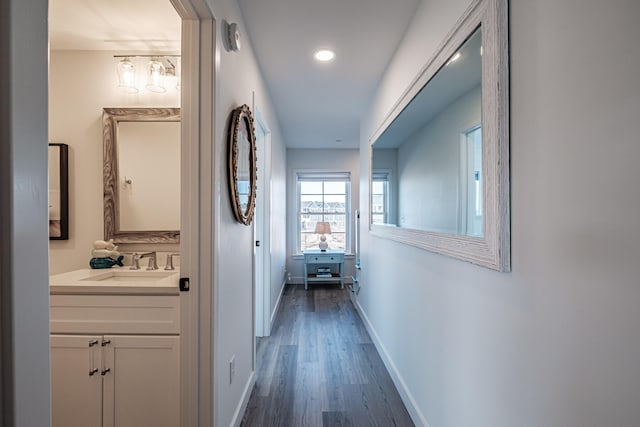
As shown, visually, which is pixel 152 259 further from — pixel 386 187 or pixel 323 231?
pixel 323 231

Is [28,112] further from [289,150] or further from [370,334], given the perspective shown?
[289,150]

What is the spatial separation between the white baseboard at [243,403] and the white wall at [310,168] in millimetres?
3280

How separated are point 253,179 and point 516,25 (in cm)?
166

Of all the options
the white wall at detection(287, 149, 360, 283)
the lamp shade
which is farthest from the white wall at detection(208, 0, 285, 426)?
the white wall at detection(287, 149, 360, 283)

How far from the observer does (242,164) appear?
6.17 ft

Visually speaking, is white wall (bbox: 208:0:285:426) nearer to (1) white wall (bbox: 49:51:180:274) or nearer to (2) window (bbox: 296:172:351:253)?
(1) white wall (bbox: 49:51:180:274)

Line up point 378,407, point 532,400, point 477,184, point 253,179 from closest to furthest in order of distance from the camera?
point 532,400
point 477,184
point 378,407
point 253,179

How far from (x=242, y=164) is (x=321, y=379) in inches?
67.2

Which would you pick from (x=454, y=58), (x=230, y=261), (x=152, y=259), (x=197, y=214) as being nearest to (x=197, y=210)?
(x=197, y=214)

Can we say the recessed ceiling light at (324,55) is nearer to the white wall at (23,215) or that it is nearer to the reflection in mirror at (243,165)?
the reflection in mirror at (243,165)

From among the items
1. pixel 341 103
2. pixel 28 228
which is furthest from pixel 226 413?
pixel 341 103

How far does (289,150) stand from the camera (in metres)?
5.54

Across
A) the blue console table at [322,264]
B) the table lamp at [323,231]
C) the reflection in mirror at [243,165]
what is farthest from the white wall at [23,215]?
the table lamp at [323,231]

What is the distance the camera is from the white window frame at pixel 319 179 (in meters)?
5.53
